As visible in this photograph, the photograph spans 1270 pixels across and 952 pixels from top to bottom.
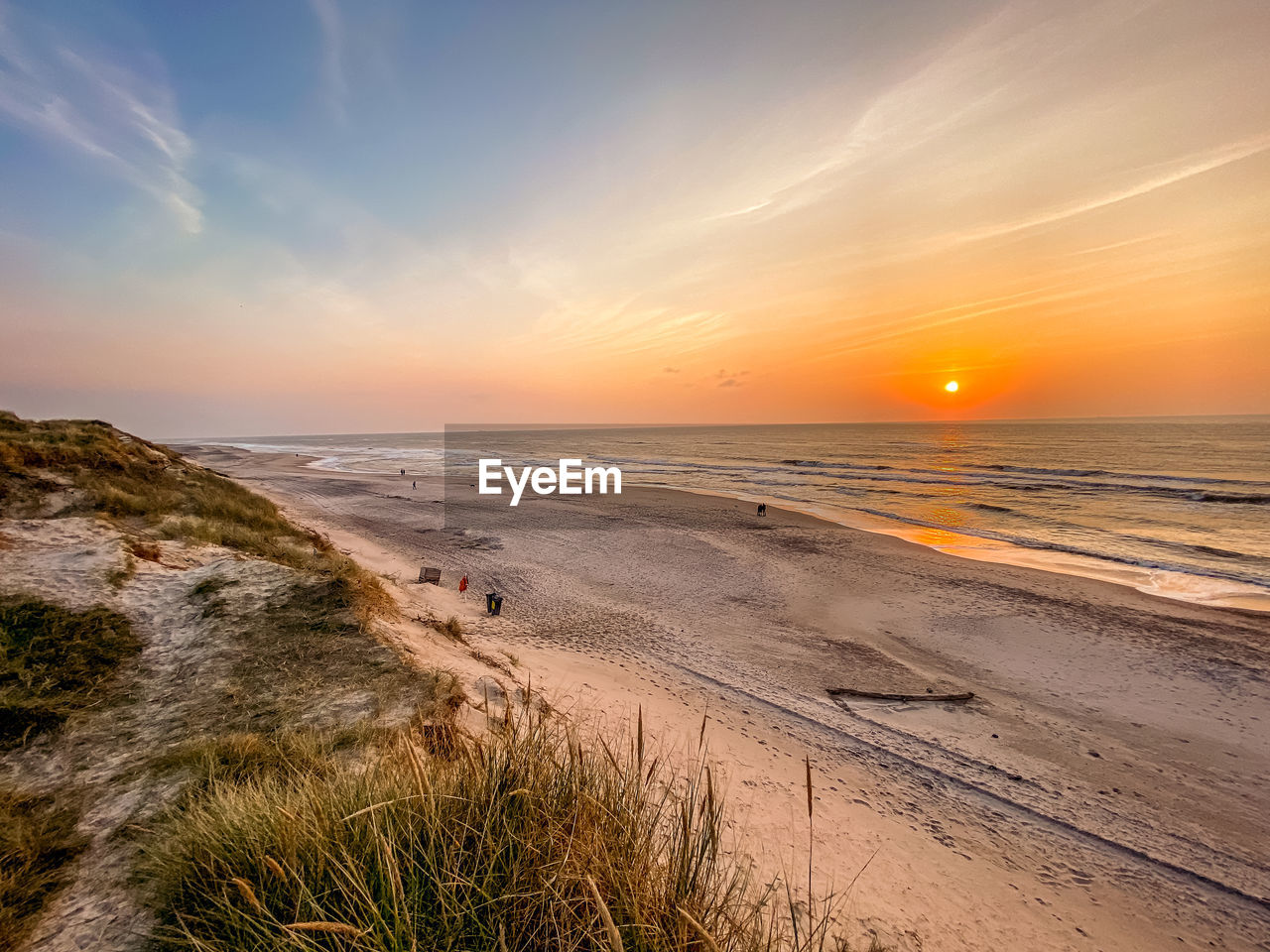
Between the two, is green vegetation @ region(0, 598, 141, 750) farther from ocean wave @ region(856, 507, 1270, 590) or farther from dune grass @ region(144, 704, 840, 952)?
ocean wave @ region(856, 507, 1270, 590)

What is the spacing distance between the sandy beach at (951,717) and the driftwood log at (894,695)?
213mm

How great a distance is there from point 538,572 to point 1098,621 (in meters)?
14.1

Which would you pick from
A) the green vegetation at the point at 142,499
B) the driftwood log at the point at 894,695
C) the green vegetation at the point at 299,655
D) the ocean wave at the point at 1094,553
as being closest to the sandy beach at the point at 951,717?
the driftwood log at the point at 894,695

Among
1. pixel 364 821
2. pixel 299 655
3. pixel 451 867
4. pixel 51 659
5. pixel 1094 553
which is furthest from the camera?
pixel 1094 553

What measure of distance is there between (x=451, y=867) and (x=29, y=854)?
3029 millimetres

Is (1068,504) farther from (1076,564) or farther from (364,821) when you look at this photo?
(364,821)

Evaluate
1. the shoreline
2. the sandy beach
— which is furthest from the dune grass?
the shoreline

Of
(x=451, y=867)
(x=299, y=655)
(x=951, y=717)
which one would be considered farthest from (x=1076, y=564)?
(x=299, y=655)

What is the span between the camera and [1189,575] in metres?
15.7

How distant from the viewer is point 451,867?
2545 millimetres

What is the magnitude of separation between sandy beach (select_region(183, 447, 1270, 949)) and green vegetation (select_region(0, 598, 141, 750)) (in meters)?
4.96

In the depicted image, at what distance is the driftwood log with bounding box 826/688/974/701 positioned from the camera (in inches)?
328

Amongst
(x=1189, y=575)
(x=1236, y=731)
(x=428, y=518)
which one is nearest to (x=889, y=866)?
(x=1236, y=731)

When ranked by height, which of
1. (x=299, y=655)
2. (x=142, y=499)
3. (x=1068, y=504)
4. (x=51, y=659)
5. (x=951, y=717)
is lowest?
(x=951, y=717)
